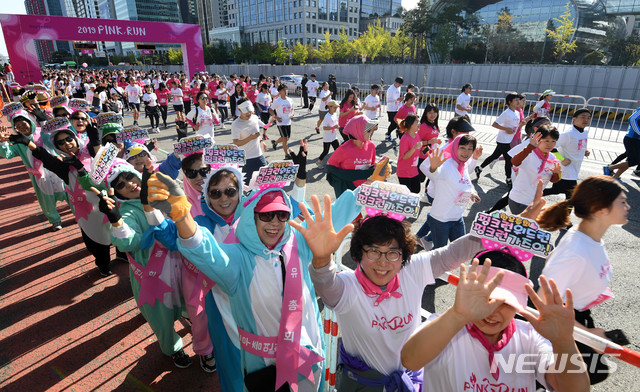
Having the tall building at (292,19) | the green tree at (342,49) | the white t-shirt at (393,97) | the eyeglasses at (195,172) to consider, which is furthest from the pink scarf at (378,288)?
the tall building at (292,19)

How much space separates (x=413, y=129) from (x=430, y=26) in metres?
46.7

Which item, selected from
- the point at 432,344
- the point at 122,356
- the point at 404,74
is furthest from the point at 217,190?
the point at 404,74

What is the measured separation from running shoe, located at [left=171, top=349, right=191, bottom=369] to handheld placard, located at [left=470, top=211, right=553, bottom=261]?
2.96 m

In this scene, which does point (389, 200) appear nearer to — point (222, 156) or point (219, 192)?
point (219, 192)

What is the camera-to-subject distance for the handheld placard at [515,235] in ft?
5.99

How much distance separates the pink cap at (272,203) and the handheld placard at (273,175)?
554 mm

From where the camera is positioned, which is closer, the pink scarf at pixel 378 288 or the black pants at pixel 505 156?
the pink scarf at pixel 378 288

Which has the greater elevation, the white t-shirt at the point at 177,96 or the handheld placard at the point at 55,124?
the handheld placard at the point at 55,124

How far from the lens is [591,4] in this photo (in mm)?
43688

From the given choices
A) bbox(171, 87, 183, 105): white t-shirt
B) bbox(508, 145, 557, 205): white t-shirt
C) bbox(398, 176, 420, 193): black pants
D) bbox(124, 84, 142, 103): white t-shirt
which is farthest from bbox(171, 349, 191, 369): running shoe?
bbox(124, 84, 142, 103): white t-shirt

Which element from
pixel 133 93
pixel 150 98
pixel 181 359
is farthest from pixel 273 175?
pixel 133 93

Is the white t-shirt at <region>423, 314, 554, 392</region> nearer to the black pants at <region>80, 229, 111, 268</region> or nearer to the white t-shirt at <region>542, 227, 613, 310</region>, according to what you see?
the white t-shirt at <region>542, 227, 613, 310</region>

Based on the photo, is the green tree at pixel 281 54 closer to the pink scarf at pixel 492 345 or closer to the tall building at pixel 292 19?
the tall building at pixel 292 19

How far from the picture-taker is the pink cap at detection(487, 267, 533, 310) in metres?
1.50
